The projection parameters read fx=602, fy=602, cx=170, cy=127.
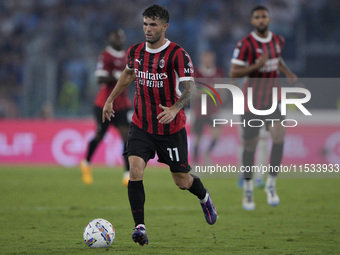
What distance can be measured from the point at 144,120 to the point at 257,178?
5.00 m

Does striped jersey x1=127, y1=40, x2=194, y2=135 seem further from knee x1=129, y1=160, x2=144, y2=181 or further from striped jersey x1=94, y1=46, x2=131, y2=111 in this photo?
striped jersey x1=94, y1=46, x2=131, y2=111

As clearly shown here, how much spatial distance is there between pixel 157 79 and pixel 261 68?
8.43ft

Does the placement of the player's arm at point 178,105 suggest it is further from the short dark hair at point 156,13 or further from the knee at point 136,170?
the short dark hair at point 156,13

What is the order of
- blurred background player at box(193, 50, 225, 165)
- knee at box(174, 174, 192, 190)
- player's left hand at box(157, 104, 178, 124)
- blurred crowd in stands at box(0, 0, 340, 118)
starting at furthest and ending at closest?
blurred crowd in stands at box(0, 0, 340, 118) → blurred background player at box(193, 50, 225, 165) → knee at box(174, 174, 192, 190) → player's left hand at box(157, 104, 178, 124)

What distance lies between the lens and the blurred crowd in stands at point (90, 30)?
60.1 feet

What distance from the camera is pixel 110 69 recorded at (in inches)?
385

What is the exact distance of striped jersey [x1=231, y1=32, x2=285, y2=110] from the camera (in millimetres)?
7340

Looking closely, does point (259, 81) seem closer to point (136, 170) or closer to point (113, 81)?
point (136, 170)

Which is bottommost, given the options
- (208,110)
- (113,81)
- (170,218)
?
(170,218)

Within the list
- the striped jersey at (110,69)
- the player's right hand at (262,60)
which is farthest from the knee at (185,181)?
the striped jersey at (110,69)

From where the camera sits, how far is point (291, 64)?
61.1 feet

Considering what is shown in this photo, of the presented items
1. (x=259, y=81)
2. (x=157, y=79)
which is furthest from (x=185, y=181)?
(x=259, y=81)

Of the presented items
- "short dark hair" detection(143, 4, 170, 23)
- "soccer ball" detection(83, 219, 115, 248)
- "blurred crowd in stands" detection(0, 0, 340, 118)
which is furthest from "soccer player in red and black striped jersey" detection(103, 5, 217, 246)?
"blurred crowd in stands" detection(0, 0, 340, 118)

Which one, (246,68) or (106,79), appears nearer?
(246,68)
